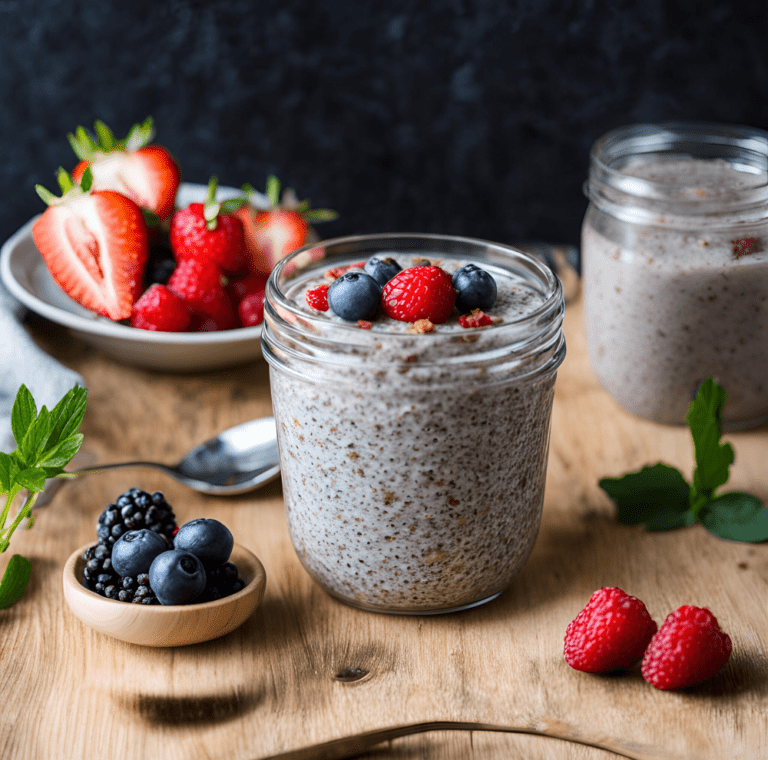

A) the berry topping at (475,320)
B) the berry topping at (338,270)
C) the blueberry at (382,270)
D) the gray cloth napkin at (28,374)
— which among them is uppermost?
the blueberry at (382,270)

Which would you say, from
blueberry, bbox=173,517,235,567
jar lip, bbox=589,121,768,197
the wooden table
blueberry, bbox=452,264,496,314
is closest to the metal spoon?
the wooden table

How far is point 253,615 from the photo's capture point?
3.88 ft

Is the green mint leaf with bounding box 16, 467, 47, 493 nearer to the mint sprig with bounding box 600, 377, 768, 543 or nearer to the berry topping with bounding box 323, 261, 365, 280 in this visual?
the berry topping with bounding box 323, 261, 365, 280

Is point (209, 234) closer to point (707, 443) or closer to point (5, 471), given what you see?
point (5, 471)

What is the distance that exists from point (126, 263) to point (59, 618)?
72 cm

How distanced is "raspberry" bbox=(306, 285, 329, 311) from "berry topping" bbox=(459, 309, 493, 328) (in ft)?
0.58

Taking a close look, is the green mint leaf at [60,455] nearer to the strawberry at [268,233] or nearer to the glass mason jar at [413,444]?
the glass mason jar at [413,444]

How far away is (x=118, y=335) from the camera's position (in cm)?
163

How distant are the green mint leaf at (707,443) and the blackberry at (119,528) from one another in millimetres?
791

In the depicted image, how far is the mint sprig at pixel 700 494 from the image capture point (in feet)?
4.41

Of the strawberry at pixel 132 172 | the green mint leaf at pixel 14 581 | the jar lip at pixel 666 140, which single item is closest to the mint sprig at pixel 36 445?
the green mint leaf at pixel 14 581

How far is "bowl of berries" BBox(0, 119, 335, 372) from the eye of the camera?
5.39 feet

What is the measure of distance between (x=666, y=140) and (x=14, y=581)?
1470 millimetres

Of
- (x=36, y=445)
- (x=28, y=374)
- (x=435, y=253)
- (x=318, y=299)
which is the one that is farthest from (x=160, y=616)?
(x=28, y=374)
